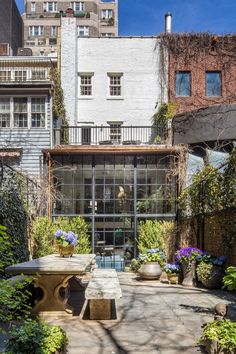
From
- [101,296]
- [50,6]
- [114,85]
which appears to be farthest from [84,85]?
[50,6]

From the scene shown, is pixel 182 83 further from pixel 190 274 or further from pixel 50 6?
pixel 50 6

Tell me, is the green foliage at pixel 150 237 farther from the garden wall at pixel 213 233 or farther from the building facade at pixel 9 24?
the building facade at pixel 9 24

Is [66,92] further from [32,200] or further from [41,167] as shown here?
[32,200]

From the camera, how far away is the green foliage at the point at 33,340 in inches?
199

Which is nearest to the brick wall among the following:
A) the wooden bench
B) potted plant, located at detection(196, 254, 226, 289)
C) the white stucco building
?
the white stucco building

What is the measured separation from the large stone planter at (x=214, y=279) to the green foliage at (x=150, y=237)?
4835mm

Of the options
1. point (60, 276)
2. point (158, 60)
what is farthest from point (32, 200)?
point (158, 60)

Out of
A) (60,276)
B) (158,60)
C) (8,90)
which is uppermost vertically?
(158,60)

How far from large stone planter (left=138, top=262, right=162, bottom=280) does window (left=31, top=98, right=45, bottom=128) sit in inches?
345

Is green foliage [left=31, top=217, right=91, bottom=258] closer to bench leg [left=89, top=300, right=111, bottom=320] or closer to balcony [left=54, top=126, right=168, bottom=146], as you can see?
balcony [left=54, top=126, right=168, bottom=146]

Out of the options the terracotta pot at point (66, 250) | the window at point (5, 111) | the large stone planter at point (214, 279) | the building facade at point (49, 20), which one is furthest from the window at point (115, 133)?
the building facade at point (49, 20)

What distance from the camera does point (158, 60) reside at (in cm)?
2550

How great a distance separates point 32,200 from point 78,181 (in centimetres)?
276

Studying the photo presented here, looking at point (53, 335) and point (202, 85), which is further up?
point (202, 85)
